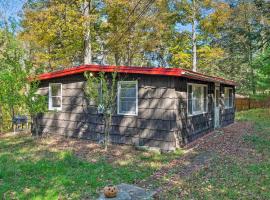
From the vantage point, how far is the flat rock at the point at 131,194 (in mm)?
4262

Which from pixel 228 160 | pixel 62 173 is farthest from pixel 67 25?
pixel 228 160

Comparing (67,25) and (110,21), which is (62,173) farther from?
(110,21)

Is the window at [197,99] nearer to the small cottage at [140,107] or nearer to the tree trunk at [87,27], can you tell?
the small cottage at [140,107]

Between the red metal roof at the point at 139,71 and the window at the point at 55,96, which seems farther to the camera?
the window at the point at 55,96

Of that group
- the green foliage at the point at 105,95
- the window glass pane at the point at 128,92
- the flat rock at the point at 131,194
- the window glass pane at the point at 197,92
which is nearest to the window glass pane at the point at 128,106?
the window glass pane at the point at 128,92

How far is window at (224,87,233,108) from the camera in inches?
565

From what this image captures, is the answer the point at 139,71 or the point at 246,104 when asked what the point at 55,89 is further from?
the point at 246,104

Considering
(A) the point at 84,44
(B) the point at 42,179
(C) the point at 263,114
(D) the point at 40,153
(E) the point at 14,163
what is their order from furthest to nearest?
(C) the point at 263,114 < (A) the point at 84,44 < (D) the point at 40,153 < (E) the point at 14,163 < (B) the point at 42,179

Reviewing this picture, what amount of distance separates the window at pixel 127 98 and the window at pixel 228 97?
742 centimetres

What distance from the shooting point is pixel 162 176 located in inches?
228

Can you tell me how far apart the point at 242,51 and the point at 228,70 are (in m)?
2.83

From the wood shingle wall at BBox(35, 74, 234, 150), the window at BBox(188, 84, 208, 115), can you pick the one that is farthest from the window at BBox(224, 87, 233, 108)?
the wood shingle wall at BBox(35, 74, 234, 150)

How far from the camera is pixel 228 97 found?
14961mm

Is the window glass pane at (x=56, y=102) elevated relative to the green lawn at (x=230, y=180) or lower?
elevated
